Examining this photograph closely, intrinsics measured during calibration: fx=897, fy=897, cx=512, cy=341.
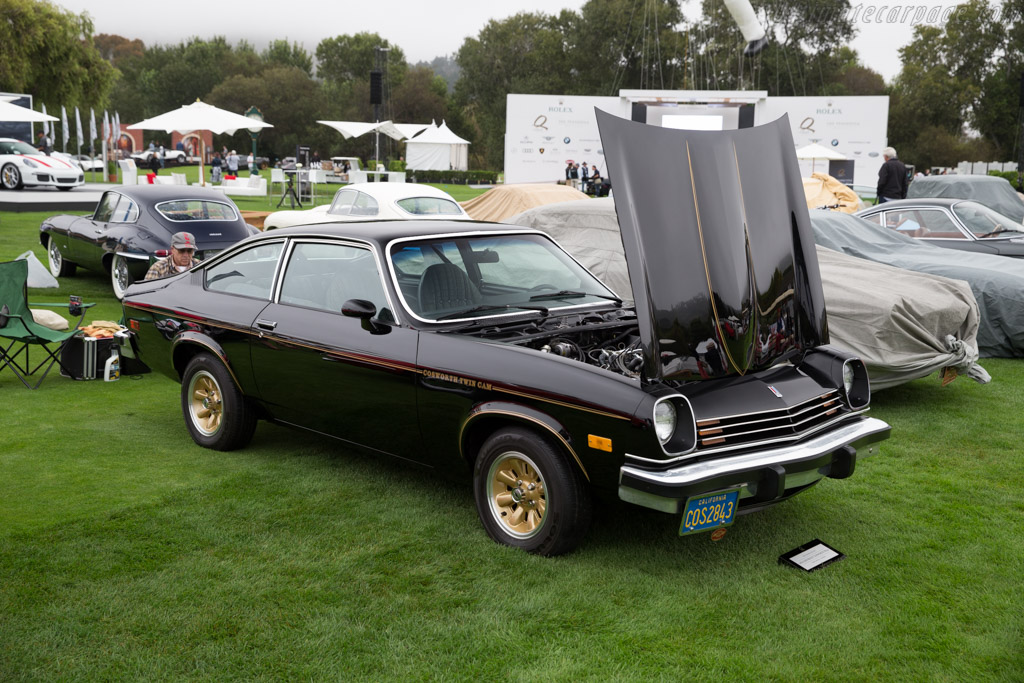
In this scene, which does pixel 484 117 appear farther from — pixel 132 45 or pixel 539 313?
pixel 132 45

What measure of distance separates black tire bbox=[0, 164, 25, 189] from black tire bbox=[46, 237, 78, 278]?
16.0 m

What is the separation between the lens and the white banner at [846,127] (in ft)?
113

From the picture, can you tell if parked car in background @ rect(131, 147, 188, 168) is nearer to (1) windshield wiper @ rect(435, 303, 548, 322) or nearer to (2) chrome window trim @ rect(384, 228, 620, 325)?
(2) chrome window trim @ rect(384, 228, 620, 325)

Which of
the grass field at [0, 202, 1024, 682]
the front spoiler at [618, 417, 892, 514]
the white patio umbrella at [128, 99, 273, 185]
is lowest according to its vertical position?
the grass field at [0, 202, 1024, 682]

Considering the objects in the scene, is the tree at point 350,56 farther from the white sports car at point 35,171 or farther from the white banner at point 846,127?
the white sports car at point 35,171

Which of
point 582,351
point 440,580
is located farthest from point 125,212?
point 440,580

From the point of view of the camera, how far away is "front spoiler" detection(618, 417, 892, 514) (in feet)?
12.5

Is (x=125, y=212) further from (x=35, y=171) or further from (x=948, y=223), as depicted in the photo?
(x=35, y=171)

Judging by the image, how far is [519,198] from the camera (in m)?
15.1

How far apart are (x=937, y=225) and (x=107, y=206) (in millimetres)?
10964

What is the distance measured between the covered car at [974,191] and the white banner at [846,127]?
18428mm

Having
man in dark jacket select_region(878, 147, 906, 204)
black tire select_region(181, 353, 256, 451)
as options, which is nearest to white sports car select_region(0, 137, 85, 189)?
man in dark jacket select_region(878, 147, 906, 204)

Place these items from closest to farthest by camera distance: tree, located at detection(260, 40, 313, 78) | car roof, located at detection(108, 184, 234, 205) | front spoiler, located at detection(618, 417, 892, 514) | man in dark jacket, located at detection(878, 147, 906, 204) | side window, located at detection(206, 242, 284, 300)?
front spoiler, located at detection(618, 417, 892, 514), side window, located at detection(206, 242, 284, 300), car roof, located at detection(108, 184, 234, 205), man in dark jacket, located at detection(878, 147, 906, 204), tree, located at detection(260, 40, 313, 78)

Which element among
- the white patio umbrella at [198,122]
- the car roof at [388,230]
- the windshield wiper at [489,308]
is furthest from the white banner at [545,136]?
the windshield wiper at [489,308]
